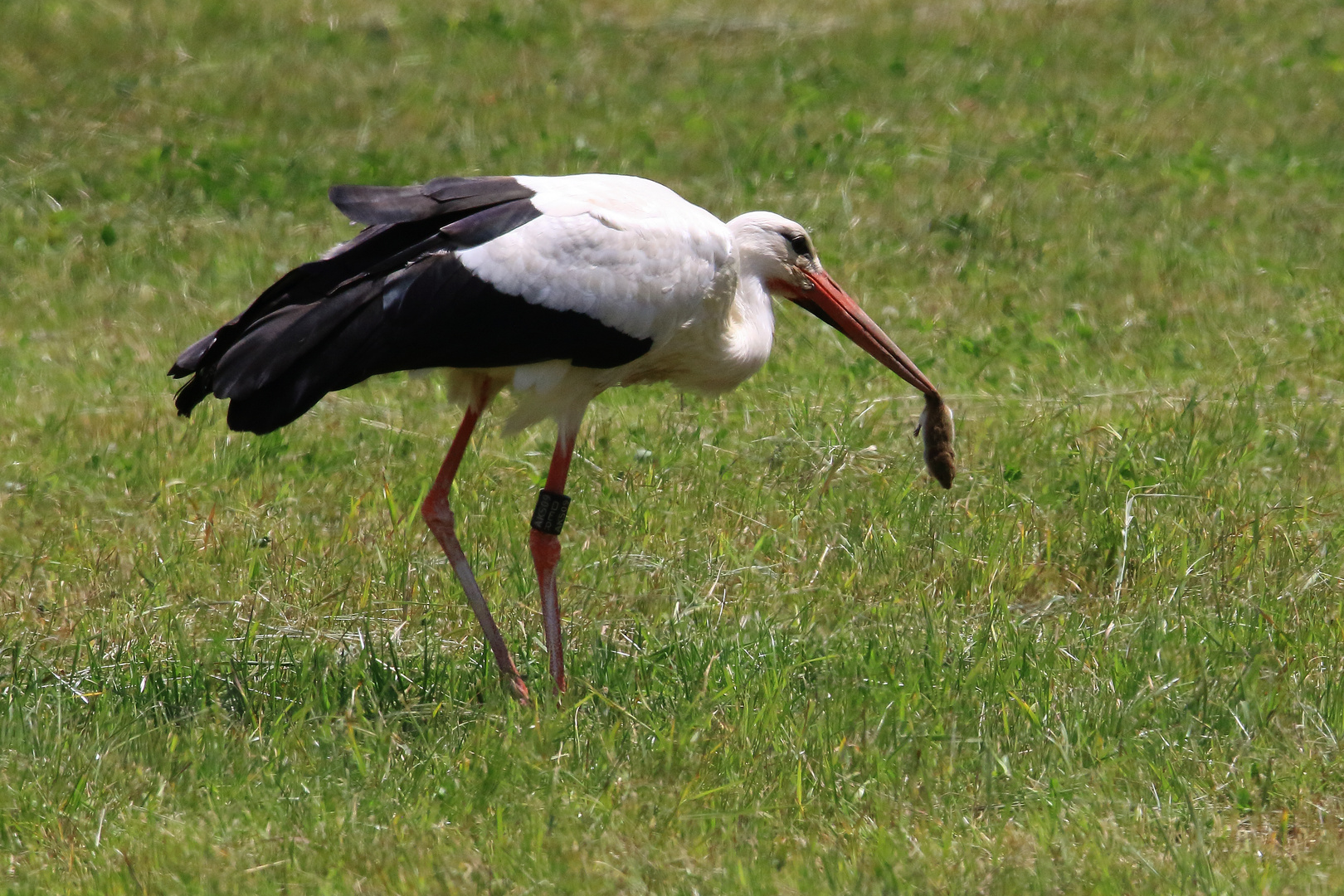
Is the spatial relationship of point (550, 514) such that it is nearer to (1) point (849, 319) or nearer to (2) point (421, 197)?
(2) point (421, 197)

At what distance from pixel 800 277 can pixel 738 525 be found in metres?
0.84

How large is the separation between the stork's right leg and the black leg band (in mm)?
233

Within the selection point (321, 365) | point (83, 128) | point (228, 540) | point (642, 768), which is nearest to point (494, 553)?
point (228, 540)

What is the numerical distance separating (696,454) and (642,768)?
2267mm

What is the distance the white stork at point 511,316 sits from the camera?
14.4ft

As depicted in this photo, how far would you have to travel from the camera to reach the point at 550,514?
16.3 ft

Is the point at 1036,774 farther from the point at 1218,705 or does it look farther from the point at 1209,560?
the point at 1209,560

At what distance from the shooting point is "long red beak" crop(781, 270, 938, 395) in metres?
5.26

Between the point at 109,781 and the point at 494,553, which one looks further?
the point at 494,553

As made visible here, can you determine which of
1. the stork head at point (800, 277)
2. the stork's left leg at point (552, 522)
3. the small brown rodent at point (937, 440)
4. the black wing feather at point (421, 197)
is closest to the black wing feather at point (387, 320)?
the black wing feather at point (421, 197)

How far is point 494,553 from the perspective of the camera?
17.8ft

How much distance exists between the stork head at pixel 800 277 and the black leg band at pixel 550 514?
0.86m

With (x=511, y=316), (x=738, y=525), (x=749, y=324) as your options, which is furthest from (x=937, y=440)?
(x=511, y=316)

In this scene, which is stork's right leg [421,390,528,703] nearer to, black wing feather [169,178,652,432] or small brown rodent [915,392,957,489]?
black wing feather [169,178,652,432]
